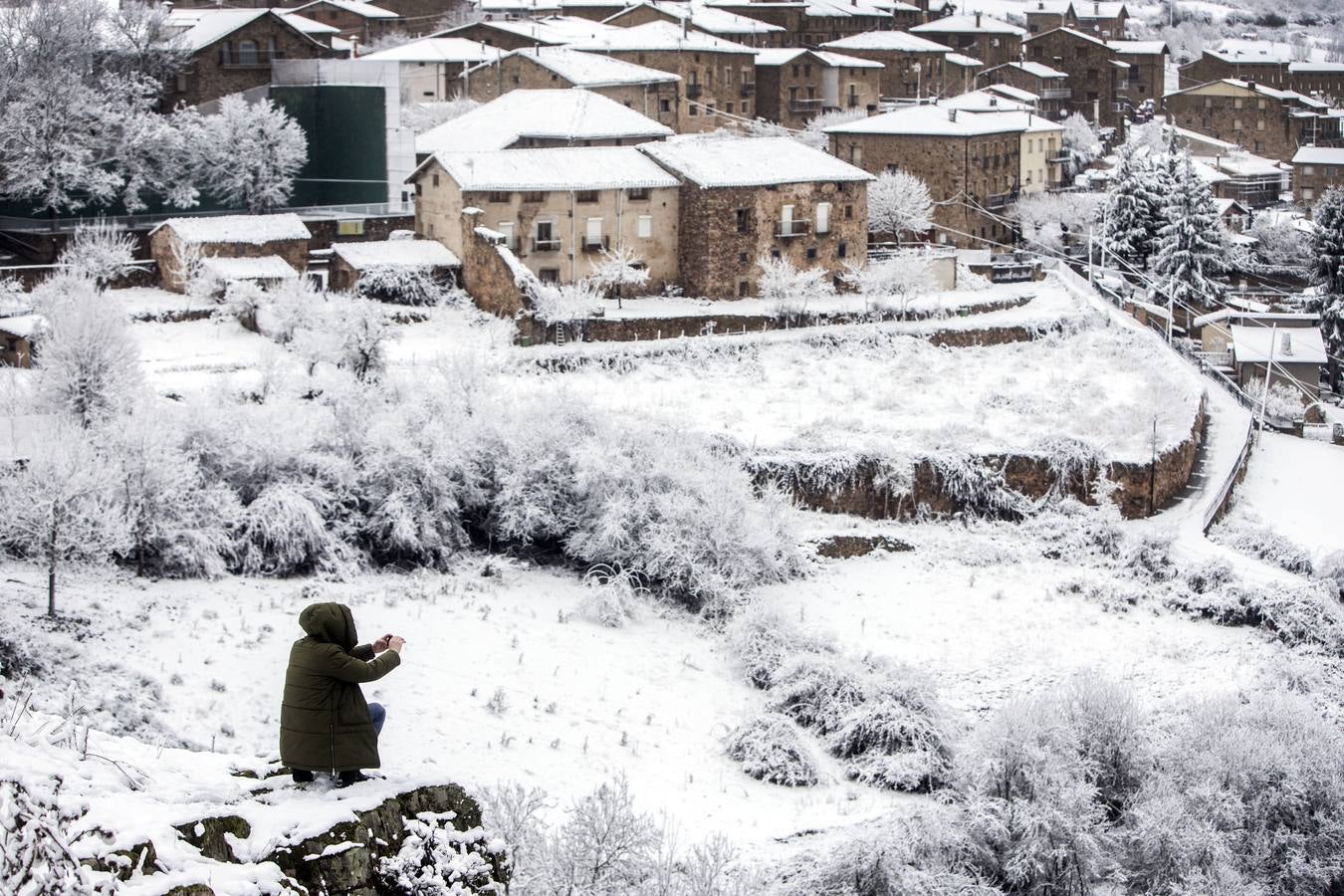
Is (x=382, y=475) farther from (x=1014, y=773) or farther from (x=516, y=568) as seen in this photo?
(x=1014, y=773)

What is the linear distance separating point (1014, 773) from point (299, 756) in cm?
985

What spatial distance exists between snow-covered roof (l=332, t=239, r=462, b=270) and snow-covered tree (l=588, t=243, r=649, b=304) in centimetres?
361

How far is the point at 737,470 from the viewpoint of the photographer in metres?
27.3

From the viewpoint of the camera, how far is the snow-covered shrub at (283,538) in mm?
23562

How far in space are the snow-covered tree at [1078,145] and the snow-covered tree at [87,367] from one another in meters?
57.8

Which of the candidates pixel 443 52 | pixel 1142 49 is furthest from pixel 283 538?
pixel 1142 49

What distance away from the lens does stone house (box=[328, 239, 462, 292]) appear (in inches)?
1558

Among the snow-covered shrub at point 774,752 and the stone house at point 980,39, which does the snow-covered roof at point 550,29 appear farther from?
the snow-covered shrub at point 774,752

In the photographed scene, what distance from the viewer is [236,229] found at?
40.5 m

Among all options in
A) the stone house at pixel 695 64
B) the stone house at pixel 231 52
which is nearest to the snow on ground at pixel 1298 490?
the stone house at pixel 231 52

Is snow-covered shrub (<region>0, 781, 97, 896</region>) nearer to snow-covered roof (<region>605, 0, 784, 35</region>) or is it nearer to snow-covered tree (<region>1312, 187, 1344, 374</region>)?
snow-covered tree (<region>1312, 187, 1344, 374</region>)

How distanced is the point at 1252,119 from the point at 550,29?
44262mm

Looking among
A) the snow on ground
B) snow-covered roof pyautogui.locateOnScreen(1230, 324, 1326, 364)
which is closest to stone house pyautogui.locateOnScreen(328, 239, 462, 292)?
the snow on ground

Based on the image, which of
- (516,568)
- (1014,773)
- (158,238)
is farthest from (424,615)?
(158,238)
